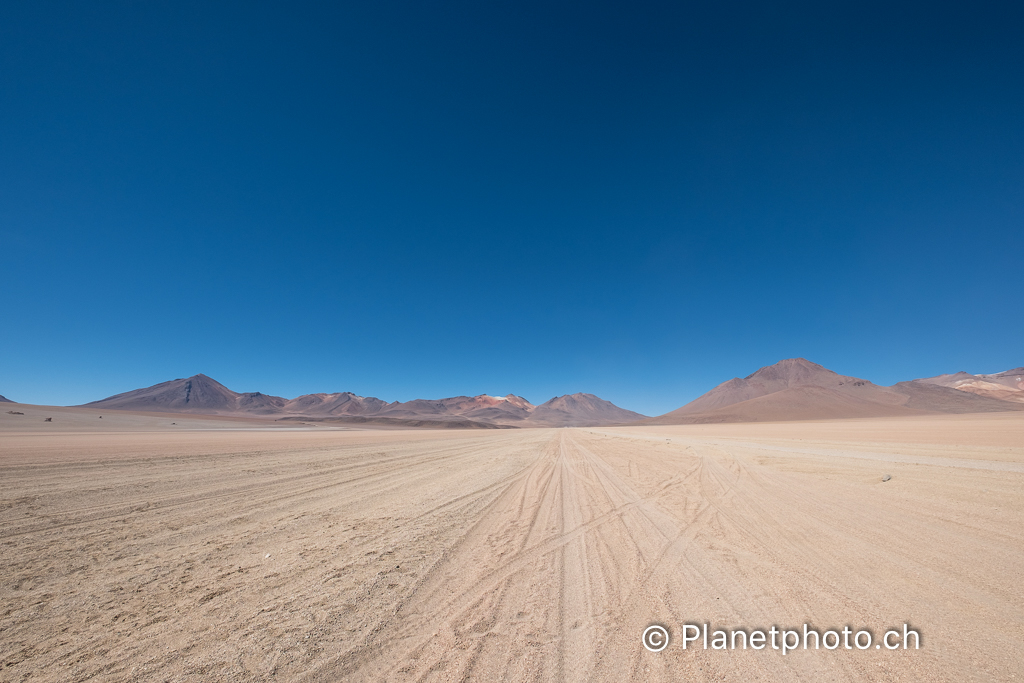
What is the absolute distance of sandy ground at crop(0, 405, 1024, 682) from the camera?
2.85 metres

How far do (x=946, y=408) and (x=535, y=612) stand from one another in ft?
723

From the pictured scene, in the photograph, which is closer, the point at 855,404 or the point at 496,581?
the point at 496,581

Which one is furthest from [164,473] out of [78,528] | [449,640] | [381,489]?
[449,640]

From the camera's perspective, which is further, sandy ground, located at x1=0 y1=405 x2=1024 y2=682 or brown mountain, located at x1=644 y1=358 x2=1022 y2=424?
brown mountain, located at x1=644 y1=358 x2=1022 y2=424

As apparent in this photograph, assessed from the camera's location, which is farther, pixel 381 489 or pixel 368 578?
pixel 381 489

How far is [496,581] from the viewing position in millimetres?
4309

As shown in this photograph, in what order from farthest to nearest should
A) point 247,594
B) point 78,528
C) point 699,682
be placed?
point 78,528
point 247,594
point 699,682

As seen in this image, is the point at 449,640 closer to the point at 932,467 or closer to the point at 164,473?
the point at 164,473

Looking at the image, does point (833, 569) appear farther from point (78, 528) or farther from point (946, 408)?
point (946, 408)

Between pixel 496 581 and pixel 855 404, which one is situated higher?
pixel 855 404

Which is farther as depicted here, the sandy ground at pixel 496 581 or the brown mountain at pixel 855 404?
the brown mountain at pixel 855 404

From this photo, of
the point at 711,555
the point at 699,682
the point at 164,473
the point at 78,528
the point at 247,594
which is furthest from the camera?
the point at 164,473

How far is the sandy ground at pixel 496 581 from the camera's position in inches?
112

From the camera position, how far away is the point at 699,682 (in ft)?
Answer: 8.64
